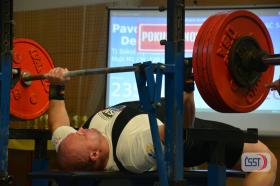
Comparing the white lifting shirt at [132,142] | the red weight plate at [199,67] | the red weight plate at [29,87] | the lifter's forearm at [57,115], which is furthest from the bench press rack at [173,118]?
the red weight plate at [29,87]

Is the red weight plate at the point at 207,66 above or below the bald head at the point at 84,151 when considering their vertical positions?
above

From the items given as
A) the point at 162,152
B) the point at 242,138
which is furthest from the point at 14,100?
the point at 242,138

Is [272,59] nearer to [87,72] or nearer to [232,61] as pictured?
[232,61]

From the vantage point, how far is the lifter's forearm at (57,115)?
187 centimetres

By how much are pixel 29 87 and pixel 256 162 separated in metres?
1.13

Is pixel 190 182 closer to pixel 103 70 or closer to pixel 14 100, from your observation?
pixel 103 70

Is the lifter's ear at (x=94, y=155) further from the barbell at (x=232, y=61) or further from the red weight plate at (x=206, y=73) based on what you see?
the red weight plate at (x=206, y=73)

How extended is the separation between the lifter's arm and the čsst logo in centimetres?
71

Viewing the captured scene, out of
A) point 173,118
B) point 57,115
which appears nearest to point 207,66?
point 173,118

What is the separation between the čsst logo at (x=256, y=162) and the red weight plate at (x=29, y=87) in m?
1.05

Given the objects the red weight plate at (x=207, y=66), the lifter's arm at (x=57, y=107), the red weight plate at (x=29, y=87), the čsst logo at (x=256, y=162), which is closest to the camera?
the red weight plate at (x=207, y=66)

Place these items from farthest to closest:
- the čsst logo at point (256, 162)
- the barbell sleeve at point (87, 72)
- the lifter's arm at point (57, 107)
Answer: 1. the lifter's arm at point (57, 107)
2. the čsst logo at point (256, 162)
3. the barbell sleeve at point (87, 72)

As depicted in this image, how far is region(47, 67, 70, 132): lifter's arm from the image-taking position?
1.86m

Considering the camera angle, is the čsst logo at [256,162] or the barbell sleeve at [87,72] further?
the čsst logo at [256,162]
